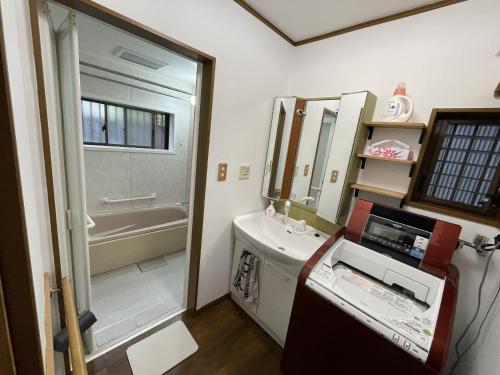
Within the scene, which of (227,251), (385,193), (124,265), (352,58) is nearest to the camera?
(385,193)

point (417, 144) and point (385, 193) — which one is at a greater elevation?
point (417, 144)

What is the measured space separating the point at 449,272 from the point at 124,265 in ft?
9.25

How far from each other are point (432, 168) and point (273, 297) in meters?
1.42

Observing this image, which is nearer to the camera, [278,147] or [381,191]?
[381,191]

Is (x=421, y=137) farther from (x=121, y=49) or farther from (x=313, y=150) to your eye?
(x=121, y=49)

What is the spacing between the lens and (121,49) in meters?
2.12

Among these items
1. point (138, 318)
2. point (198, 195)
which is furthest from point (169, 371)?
point (198, 195)

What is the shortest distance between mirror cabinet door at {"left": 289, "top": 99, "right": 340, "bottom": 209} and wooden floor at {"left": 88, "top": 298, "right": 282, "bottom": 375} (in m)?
1.20

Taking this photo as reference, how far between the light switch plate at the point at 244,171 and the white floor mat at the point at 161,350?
1.37 m

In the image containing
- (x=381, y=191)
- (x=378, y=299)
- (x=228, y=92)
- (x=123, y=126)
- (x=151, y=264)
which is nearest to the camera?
(x=378, y=299)

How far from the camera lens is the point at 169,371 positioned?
1429 mm

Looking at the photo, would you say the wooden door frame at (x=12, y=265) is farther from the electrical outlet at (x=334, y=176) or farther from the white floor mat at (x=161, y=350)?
the electrical outlet at (x=334, y=176)

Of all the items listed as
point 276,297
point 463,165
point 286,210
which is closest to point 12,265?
point 276,297

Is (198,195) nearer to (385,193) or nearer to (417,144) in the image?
(385,193)
